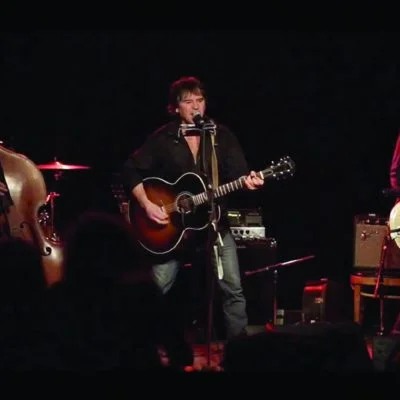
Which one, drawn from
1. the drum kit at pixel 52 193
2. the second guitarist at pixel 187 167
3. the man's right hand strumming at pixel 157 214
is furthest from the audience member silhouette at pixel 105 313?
the drum kit at pixel 52 193

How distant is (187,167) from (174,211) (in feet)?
1.04

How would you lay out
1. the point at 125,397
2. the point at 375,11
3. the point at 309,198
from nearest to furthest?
the point at 125,397
the point at 375,11
the point at 309,198

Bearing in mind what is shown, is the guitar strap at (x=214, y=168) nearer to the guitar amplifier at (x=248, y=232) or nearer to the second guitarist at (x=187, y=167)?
the second guitarist at (x=187, y=167)

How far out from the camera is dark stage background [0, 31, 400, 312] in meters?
6.51

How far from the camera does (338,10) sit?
4.00 m

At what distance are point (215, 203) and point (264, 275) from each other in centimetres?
130

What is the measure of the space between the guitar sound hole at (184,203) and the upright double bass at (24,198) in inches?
39.5

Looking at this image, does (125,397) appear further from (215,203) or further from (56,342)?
(215,203)

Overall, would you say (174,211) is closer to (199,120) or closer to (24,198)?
(199,120)

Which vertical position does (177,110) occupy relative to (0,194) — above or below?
above

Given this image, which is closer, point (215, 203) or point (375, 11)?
point (375, 11)

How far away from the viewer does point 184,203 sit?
5.20 m

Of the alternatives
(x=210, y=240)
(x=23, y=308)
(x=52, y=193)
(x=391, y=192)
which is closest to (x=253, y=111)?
(x=391, y=192)

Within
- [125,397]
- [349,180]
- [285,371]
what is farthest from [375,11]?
[349,180]
